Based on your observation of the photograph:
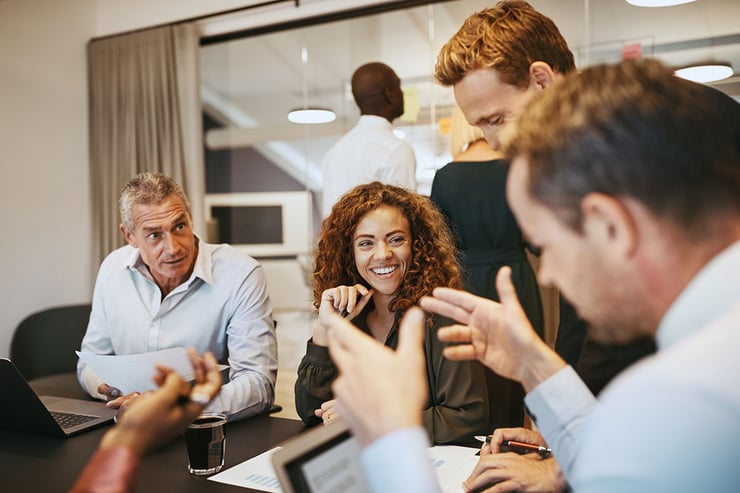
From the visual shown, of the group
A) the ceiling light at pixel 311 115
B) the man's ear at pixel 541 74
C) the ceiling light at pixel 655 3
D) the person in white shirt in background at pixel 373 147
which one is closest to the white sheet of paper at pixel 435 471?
the man's ear at pixel 541 74

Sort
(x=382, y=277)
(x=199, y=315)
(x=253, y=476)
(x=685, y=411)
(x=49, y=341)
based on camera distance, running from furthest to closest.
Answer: (x=49, y=341)
(x=199, y=315)
(x=382, y=277)
(x=253, y=476)
(x=685, y=411)

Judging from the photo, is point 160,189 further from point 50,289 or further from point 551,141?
point 50,289

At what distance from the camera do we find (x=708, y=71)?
3.03 m

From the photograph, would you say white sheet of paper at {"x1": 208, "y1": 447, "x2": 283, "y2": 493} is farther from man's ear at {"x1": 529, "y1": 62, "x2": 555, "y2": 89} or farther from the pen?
man's ear at {"x1": 529, "y1": 62, "x2": 555, "y2": 89}

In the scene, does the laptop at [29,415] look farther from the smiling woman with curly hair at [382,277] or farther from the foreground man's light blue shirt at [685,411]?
the foreground man's light blue shirt at [685,411]

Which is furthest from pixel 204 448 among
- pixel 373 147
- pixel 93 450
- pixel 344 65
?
pixel 344 65

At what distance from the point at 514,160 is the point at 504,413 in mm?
1190

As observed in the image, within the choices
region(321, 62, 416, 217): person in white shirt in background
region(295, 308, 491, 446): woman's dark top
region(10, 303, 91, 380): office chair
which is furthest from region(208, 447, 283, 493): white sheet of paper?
region(10, 303, 91, 380): office chair

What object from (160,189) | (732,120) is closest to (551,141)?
(732,120)

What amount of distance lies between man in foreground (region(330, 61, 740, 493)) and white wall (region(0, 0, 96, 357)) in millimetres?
3496

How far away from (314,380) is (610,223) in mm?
1286

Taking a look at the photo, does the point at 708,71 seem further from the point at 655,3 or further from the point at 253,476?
the point at 253,476

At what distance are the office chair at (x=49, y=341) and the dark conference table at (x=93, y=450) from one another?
1823 mm

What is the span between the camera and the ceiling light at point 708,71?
117 inches
